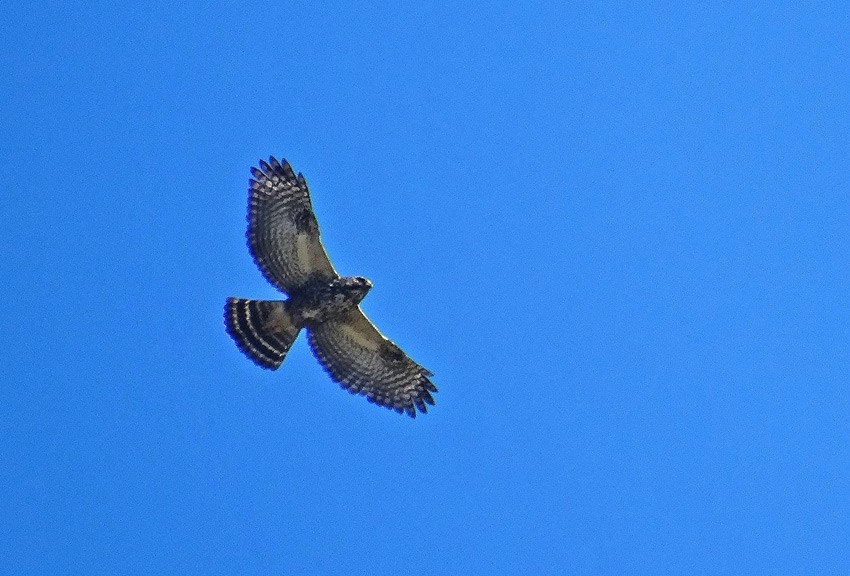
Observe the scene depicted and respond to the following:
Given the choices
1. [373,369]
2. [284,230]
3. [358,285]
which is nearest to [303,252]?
[284,230]

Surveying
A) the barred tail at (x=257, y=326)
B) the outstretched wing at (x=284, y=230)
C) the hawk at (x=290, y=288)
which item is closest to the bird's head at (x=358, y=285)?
the hawk at (x=290, y=288)

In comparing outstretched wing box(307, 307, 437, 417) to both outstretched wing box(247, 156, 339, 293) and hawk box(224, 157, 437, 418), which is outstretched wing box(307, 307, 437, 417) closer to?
hawk box(224, 157, 437, 418)

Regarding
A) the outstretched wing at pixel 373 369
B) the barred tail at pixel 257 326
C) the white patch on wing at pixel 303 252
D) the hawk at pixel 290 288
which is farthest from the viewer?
the outstretched wing at pixel 373 369

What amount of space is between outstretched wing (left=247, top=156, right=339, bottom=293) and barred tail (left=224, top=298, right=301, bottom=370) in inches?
12.2

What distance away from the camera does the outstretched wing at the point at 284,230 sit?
19.6 meters

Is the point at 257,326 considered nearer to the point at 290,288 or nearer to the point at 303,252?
the point at 290,288

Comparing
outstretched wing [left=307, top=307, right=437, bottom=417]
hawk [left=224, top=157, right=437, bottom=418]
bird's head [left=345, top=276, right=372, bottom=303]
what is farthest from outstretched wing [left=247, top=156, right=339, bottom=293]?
outstretched wing [left=307, top=307, right=437, bottom=417]

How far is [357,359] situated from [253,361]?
1.47 metres

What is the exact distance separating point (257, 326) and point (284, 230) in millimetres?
1156

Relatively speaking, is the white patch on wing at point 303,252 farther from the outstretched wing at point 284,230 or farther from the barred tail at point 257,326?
the barred tail at point 257,326

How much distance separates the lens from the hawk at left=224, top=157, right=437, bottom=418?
19562 millimetres

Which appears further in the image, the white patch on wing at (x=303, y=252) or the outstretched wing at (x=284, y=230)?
the white patch on wing at (x=303, y=252)

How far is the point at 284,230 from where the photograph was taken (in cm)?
1967

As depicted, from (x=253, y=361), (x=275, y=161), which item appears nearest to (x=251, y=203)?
(x=275, y=161)
